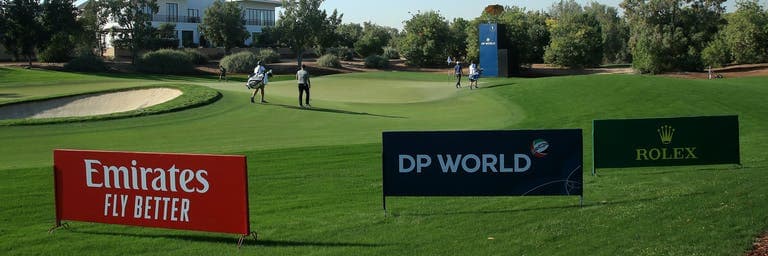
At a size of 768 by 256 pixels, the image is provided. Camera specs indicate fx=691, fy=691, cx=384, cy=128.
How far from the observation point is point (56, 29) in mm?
60781

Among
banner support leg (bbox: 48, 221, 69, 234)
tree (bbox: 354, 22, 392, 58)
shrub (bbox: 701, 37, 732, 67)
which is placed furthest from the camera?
tree (bbox: 354, 22, 392, 58)

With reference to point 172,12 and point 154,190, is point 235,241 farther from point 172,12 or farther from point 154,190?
point 172,12

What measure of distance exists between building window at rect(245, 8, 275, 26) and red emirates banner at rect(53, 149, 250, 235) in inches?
3853

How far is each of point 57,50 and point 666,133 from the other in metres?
60.3

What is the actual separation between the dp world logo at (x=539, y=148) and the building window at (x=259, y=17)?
98.5 metres

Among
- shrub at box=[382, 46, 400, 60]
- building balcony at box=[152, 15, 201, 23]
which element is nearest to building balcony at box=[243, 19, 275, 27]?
building balcony at box=[152, 15, 201, 23]

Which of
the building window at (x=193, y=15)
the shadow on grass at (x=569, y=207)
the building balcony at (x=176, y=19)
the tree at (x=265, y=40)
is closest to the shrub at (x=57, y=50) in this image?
the building balcony at (x=176, y=19)

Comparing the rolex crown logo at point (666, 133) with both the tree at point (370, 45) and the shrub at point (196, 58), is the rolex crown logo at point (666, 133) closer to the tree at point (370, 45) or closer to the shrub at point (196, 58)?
the shrub at point (196, 58)

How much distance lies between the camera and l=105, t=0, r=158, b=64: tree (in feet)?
230

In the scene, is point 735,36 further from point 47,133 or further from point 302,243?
point 302,243

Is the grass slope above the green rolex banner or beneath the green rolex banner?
beneath

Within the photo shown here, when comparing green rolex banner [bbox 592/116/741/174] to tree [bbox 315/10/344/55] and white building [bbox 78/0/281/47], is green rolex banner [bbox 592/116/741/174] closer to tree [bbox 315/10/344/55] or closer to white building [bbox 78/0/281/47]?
tree [bbox 315/10/344/55]

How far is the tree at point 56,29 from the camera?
6019cm

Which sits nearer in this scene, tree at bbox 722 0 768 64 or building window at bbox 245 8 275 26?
tree at bbox 722 0 768 64
